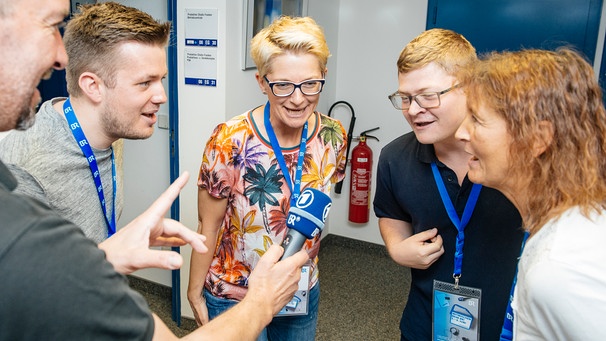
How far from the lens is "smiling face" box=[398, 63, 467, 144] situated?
1.40 m

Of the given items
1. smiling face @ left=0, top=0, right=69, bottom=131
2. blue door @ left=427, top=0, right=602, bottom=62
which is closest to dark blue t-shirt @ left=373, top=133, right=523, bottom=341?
smiling face @ left=0, top=0, right=69, bottom=131

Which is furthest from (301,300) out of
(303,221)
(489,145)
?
(489,145)

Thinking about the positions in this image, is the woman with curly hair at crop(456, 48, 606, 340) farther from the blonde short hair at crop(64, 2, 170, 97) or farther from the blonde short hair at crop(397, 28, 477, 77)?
the blonde short hair at crop(64, 2, 170, 97)

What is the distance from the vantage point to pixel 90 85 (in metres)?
1.48

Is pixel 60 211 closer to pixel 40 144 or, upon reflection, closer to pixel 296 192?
pixel 40 144

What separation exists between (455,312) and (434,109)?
621 millimetres

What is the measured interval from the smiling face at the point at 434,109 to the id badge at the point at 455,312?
0.46 m

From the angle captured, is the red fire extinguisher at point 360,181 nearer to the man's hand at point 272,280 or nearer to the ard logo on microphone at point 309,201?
the ard logo on microphone at point 309,201

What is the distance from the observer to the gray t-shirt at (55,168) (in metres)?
1.25

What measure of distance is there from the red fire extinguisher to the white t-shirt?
2977mm

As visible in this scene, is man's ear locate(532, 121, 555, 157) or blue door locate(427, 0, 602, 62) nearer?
man's ear locate(532, 121, 555, 157)

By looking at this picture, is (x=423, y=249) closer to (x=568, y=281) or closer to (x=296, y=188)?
(x=296, y=188)

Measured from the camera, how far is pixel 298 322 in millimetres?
1690

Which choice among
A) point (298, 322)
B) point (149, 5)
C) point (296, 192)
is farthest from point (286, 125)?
point (149, 5)
